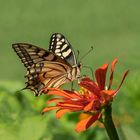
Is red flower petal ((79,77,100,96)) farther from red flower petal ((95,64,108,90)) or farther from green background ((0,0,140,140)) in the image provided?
green background ((0,0,140,140))

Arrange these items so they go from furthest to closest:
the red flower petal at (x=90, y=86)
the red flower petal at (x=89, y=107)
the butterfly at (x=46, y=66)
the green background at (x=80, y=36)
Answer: the green background at (x=80, y=36), the butterfly at (x=46, y=66), the red flower petal at (x=90, y=86), the red flower petal at (x=89, y=107)

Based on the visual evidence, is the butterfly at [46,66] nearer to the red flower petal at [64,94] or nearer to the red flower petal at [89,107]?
the red flower petal at [64,94]

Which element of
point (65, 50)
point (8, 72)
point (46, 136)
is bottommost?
point (8, 72)

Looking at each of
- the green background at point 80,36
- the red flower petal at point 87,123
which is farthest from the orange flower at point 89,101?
the green background at point 80,36

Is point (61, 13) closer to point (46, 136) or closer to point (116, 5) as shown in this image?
point (116, 5)

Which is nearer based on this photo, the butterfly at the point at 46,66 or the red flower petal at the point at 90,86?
the red flower petal at the point at 90,86

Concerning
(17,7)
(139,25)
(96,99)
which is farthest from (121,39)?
(96,99)

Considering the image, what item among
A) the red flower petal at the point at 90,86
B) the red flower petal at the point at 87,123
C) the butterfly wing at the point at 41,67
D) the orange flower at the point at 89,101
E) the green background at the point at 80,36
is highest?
the red flower petal at the point at 90,86


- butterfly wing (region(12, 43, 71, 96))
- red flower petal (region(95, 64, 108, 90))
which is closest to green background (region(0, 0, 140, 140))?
butterfly wing (region(12, 43, 71, 96))

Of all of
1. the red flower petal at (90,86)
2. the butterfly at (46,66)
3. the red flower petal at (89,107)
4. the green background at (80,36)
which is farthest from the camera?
the green background at (80,36)
